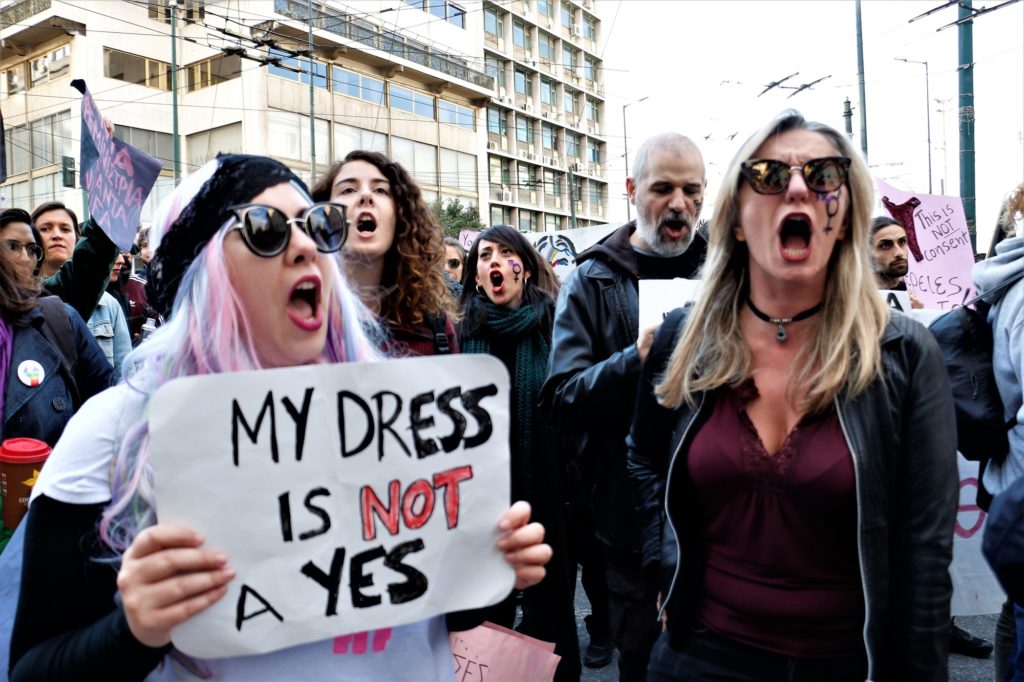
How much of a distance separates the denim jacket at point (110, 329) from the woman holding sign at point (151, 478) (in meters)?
3.27

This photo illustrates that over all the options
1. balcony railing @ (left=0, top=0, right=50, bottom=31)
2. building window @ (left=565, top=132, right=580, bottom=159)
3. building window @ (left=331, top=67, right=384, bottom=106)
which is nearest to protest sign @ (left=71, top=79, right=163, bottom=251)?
balcony railing @ (left=0, top=0, right=50, bottom=31)

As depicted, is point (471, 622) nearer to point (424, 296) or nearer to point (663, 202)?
point (424, 296)

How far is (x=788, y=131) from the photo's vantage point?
6.18 feet

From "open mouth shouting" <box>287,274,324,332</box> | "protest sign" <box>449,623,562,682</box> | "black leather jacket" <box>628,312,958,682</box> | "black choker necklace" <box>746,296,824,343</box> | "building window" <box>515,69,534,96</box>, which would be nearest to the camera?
"open mouth shouting" <box>287,274,324,332</box>

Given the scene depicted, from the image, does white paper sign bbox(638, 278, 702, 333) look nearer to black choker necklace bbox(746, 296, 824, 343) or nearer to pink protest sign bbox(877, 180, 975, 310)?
black choker necklace bbox(746, 296, 824, 343)

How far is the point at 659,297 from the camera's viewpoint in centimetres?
261

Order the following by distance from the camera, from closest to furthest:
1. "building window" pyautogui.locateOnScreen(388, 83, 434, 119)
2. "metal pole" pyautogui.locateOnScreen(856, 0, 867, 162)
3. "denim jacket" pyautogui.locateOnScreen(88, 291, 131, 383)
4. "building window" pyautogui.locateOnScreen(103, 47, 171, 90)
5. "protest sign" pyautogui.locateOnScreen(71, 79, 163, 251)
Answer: "protest sign" pyautogui.locateOnScreen(71, 79, 163, 251) < "denim jacket" pyautogui.locateOnScreen(88, 291, 131, 383) < "metal pole" pyautogui.locateOnScreen(856, 0, 867, 162) < "building window" pyautogui.locateOnScreen(103, 47, 171, 90) < "building window" pyautogui.locateOnScreen(388, 83, 434, 119)

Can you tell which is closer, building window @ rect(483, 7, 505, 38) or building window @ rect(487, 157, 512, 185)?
building window @ rect(487, 157, 512, 185)

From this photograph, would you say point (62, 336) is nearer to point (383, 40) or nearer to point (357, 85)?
point (357, 85)

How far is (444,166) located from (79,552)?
41611 millimetres

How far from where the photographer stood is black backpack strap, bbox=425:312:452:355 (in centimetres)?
278

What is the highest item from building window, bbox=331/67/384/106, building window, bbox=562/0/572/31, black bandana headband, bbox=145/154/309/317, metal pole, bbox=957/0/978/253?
building window, bbox=562/0/572/31

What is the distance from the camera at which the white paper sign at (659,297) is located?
8.53ft

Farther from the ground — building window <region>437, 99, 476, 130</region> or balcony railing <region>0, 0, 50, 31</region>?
balcony railing <region>0, 0, 50, 31</region>
